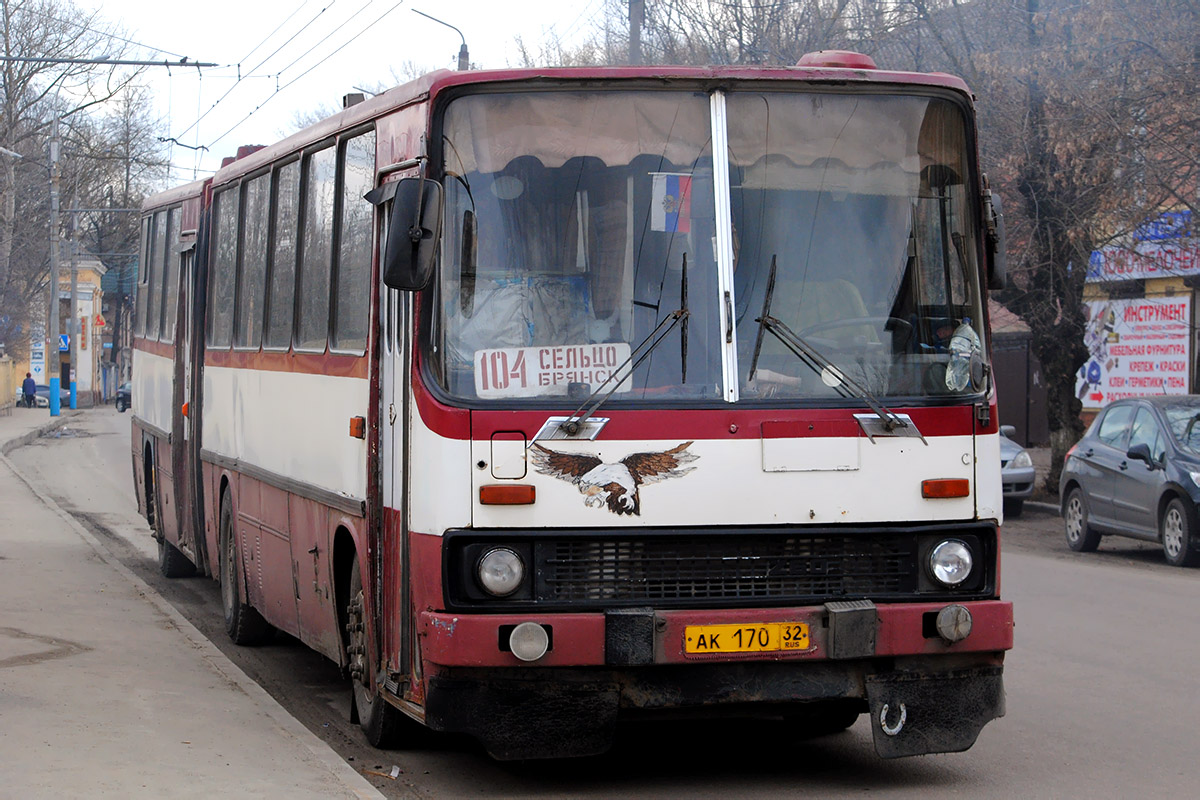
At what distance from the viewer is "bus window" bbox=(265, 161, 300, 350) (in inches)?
370

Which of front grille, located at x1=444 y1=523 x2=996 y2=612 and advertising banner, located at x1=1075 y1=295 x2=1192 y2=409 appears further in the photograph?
advertising banner, located at x1=1075 y1=295 x2=1192 y2=409

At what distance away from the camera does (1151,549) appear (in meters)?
18.9

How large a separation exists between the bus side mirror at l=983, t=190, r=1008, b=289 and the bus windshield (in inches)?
10.5

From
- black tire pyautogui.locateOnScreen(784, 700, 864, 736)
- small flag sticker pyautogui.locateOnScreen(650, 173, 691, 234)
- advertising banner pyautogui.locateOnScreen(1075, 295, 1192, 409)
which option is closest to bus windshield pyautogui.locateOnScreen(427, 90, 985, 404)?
small flag sticker pyautogui.locateOnScreen(650, 173, 691, 234)

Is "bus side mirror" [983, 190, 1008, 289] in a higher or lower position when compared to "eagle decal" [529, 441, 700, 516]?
higher

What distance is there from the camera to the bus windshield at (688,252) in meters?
6.54

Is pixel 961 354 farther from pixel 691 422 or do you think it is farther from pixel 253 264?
pixel 253 264

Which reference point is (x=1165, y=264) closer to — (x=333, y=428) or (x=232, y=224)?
(x=232, y=224)

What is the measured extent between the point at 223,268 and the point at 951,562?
669 cm

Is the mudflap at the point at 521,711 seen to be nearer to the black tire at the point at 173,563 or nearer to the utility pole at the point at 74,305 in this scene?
the black tire at the point at 173,563

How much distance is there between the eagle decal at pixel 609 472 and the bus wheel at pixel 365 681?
1655 mm

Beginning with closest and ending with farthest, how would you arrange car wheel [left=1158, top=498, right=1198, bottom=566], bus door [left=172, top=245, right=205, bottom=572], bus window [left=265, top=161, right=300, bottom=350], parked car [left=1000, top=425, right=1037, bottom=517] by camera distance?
Answer: bus window [left=265, top=161, right=300, bottom=350], bus door [left=172, top=245, right=205, bottom=572], car wheel [left=1158, top=498, right=1198, bottom=566], parked car [left=1000, top=425, right=1037, bottom=517]

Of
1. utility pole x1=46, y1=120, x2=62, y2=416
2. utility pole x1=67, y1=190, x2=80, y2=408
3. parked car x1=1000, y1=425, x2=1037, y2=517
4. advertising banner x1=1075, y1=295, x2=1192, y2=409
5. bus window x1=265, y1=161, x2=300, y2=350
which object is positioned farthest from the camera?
utility pole x1=67, y1=190, x2=80, y2=408

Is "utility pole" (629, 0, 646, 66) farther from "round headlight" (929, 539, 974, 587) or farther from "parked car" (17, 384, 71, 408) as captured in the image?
"parked car" (17, 384, 71, 408)
